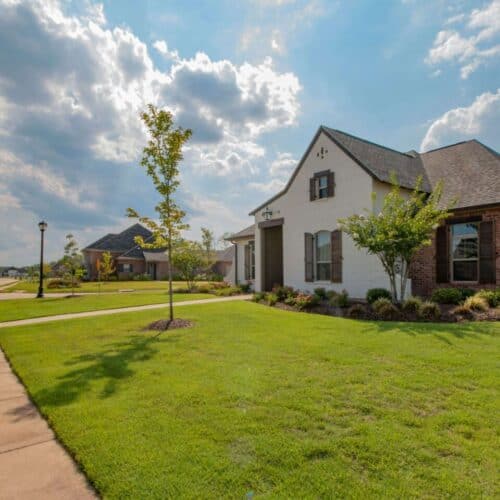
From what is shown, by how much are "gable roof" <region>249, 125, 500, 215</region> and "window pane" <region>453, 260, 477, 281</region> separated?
2040 millimetres

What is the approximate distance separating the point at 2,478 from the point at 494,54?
1552 centimetres

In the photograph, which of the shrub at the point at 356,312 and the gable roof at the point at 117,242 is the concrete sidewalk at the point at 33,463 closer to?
the shrub at the point at 356,312

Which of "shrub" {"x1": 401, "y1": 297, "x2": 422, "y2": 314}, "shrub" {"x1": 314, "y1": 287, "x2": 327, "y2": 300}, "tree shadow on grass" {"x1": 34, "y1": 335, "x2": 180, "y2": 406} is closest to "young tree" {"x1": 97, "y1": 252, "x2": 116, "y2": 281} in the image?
"shrub" {"x1": 314, "y1": 287, "x2": 327, "y2": 300}

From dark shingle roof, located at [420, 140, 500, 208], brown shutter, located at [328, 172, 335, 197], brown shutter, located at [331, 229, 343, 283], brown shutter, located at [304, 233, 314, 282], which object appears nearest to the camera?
dark shingle roof, located at [420, 140, 500, 208]

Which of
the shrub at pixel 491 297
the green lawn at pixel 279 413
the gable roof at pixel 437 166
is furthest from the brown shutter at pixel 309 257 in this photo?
the green lawn at pixel 279 413

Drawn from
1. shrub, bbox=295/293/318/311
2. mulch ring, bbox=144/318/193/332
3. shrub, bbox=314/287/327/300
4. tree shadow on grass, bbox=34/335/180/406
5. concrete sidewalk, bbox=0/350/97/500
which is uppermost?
shrub, bbox=314/287/327/300

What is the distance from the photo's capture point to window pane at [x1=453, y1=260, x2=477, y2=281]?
11.2 metres

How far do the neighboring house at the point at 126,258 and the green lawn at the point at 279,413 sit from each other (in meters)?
33.1

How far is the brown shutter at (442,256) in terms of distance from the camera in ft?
38.0

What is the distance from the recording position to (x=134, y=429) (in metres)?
3.15

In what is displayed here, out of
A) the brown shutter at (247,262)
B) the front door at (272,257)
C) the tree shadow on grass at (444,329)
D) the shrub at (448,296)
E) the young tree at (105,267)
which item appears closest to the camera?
the tree shadow on grass at (444,329)

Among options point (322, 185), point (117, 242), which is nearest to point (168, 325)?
point (322, 185)

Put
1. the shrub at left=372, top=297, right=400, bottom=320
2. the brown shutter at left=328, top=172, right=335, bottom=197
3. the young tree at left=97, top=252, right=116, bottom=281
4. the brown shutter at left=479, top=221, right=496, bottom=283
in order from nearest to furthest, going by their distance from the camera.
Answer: the shrub at left=372, top=297, right=400, bottom=320 < the brown shutter at left=479, top=221, right=496, bottom=283 < the brown shutter at left=328, top=172, right=335, bottom=197 < the young tree at left=97, top=252, right=116, bottom=281

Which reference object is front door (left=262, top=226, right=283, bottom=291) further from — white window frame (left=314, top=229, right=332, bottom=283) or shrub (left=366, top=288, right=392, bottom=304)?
shrub (left=366, top=288, right=392, bottom=304)
